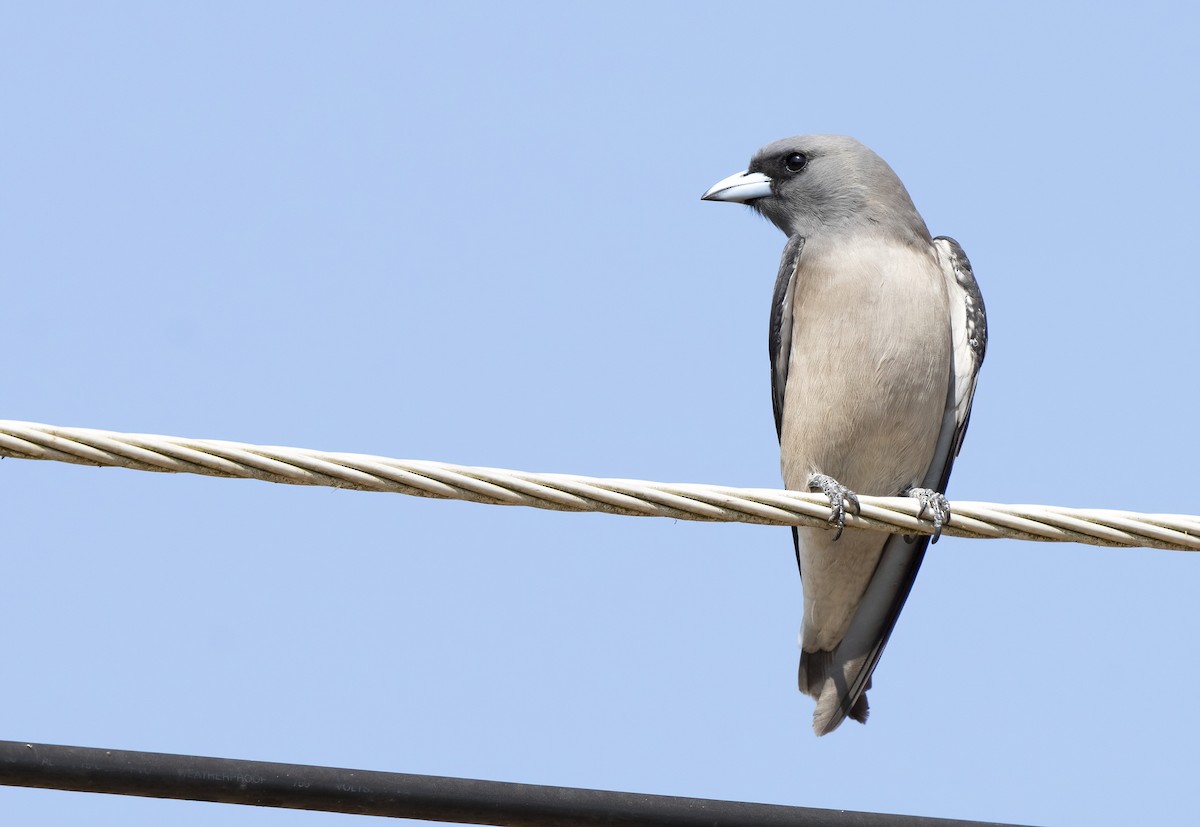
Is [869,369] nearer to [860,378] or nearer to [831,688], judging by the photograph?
[860,378]

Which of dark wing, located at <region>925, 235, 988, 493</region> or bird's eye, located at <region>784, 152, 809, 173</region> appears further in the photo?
bird's eye, located at <region>784, 152, 809, 173</region>

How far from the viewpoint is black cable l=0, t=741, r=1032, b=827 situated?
2.97m

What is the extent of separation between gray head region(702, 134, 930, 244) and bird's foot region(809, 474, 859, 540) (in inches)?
51.4

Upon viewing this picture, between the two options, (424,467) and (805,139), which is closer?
(424,467)

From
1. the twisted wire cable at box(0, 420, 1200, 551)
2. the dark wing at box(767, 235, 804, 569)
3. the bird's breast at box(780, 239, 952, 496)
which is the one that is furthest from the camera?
the dark wing at box(767, 235, 804, 569)

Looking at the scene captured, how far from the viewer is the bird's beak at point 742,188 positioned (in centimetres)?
760

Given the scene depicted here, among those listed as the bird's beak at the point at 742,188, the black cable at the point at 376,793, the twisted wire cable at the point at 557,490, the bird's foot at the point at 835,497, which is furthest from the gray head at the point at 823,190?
the black cable at the point at 376,793

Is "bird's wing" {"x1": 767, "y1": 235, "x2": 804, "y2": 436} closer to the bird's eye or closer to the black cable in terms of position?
the bird's eye

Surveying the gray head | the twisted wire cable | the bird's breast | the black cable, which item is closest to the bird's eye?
the gray head

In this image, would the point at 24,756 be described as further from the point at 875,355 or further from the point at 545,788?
the point at 875,355

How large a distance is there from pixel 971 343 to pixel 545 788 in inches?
166

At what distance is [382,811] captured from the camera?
3104mm

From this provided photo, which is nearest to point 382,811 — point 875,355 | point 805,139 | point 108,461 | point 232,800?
point 232,800

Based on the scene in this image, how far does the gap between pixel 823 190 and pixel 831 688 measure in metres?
2.45
